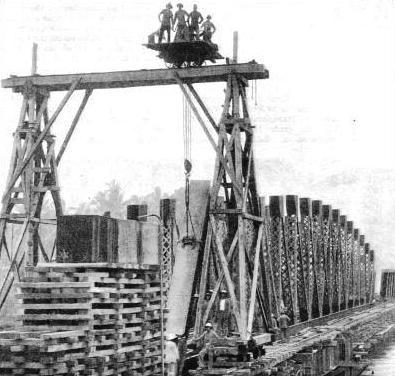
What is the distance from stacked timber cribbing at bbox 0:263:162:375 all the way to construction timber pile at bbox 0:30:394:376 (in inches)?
0.8

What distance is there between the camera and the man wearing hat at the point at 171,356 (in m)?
15.7

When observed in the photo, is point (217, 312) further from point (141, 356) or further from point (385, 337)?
point (385, 337)

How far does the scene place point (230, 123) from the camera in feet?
57.4

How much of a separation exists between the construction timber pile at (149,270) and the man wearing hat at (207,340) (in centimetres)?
8

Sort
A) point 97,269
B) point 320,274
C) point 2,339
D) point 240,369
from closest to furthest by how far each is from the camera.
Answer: point 2,339 → point 97,269 → point 240,369 → point 320,274

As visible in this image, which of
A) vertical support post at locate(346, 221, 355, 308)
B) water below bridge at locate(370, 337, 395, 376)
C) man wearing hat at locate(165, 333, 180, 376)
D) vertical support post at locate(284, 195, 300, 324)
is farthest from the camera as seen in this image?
vertical support post at locate(346, 221, 355, 308)

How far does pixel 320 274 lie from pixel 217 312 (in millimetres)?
11143

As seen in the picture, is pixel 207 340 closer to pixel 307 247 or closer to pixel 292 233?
pixel 292 233

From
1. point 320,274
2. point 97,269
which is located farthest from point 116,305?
point 320,274

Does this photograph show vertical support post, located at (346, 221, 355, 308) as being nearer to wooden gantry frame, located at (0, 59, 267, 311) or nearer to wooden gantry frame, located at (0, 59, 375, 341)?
wooden gantry frame, located at (0, 59, 375, 341)

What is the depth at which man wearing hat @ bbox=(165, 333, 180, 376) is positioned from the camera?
15675 millimetres

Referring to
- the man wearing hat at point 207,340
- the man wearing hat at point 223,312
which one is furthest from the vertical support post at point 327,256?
the man wearing hat at point 207,340

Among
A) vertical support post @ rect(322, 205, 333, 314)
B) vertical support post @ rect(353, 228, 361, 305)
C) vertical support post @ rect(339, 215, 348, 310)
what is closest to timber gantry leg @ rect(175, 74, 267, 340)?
vertical support post @ rect(322, 205, 333, 314)

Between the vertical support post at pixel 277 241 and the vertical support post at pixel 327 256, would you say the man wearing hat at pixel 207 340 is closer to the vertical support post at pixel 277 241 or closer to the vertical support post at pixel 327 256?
the vertical support post at pixel 277 241
